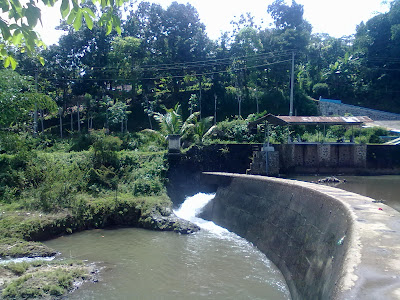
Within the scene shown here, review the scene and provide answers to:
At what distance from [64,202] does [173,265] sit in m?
6.21

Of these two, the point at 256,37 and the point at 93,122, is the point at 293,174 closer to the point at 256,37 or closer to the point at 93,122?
the point at 256,37

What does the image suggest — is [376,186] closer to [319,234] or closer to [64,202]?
[319,234]

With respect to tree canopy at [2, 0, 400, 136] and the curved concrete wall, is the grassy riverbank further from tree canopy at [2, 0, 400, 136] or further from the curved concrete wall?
tree canopy at [2, 0, 400, 136]

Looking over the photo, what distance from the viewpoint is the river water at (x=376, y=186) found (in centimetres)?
1650

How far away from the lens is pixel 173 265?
10.2 m

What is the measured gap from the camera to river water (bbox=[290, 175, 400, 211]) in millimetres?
16500

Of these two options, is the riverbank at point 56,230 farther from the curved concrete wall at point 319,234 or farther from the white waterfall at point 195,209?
the curved concrete wall at point 319,234

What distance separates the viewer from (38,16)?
3203mm

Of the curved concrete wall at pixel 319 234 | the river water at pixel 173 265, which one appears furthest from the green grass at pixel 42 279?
the curved concrete wall at pixel 319 234

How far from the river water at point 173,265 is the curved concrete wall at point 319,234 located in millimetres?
567

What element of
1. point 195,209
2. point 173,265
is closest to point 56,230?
point 173,265

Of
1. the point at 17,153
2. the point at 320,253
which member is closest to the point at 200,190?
the point at 17,153

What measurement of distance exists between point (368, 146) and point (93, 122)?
21.1 meters

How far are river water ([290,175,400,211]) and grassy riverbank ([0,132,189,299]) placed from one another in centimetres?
911
